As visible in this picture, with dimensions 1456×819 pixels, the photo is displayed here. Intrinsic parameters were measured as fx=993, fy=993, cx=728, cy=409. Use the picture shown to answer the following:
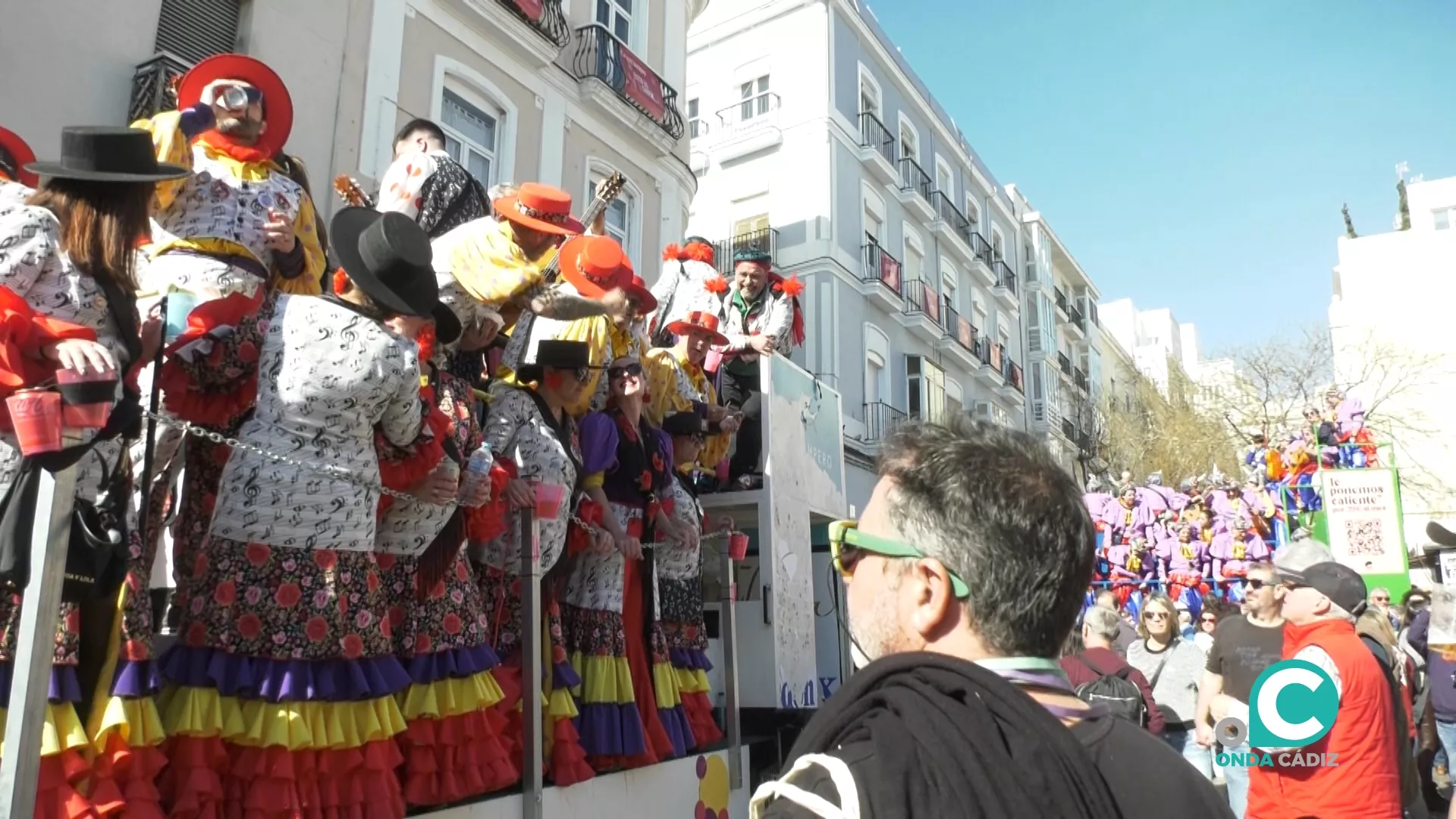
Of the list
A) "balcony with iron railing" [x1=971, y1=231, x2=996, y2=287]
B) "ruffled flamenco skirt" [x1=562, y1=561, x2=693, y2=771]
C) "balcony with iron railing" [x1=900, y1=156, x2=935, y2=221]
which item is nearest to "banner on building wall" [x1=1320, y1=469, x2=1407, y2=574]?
"ruffled flamenco skirt" [x1=562, y1=561, x2=693, y2=771]

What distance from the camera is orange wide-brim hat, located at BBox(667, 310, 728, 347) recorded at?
19.6 feet

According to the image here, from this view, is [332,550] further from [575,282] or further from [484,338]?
[575,282]

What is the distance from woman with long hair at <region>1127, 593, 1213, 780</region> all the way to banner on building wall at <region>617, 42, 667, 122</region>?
9.45 metres

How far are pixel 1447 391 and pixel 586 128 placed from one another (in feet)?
93.8

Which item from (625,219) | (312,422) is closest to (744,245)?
(625,219)

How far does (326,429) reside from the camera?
280 centimetres

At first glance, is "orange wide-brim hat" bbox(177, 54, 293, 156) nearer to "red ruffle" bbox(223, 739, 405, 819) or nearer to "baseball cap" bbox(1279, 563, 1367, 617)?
"red ruffle" bbox(223, 739, 405, 819)

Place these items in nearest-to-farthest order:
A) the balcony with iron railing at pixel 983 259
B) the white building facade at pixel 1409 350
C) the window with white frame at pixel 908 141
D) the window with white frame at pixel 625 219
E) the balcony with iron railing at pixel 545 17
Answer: the balcony with iron railing at pixel 545 17 → the window with white frame at pixel 625 219 → the window with white frame at pixel 908 141 → the white building facade at pixel 1409 350 → the balcony with iron railing at pixel 983 259

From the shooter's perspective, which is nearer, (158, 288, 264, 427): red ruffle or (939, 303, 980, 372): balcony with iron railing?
(158, 288, 264, 427): red ruffle

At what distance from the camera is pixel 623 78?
43.5ft

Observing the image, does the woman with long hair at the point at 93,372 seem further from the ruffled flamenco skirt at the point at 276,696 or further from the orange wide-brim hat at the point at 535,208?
the orange wide-brim hat at the point at 535,208

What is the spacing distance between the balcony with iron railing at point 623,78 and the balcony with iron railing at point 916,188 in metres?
11.9

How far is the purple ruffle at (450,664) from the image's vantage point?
3.14 metres

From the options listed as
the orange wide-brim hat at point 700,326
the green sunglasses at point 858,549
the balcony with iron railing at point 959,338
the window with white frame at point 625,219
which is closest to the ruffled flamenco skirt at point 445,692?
the green sunglasses at point 858,549
